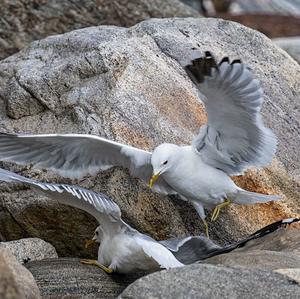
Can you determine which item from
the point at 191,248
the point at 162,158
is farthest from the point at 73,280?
the point at 162,158

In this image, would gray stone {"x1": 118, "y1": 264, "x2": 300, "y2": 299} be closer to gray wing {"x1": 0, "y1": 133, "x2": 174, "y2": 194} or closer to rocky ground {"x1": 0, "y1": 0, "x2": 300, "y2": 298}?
rocky ground {"x1": 0, "y1": 0, "x2": 300, "y2": 298}

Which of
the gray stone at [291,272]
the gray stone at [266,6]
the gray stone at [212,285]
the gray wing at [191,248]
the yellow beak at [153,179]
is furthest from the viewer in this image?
the gray stone at [266,6]

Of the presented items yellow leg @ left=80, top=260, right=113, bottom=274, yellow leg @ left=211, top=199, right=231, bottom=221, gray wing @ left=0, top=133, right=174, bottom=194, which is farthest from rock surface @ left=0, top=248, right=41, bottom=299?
yellow leg @ left=211, top=199, right=231, bottom=221

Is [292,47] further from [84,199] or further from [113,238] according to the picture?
[84,199]

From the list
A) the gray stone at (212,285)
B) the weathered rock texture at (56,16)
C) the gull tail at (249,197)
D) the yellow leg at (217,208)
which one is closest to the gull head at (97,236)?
the yellow leg at (217,208)

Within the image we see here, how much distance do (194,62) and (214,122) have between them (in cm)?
44

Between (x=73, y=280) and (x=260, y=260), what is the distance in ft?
3.03

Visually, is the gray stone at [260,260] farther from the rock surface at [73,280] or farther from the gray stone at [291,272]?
the rock surface at [73,280]

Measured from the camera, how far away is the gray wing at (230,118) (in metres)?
5.43

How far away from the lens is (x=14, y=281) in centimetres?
381

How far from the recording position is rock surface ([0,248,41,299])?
3.74 meters

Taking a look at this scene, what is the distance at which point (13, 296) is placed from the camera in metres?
3.74

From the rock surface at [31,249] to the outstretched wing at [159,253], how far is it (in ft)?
2.03

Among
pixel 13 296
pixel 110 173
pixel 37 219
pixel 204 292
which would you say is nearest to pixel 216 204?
pixel 110 173
